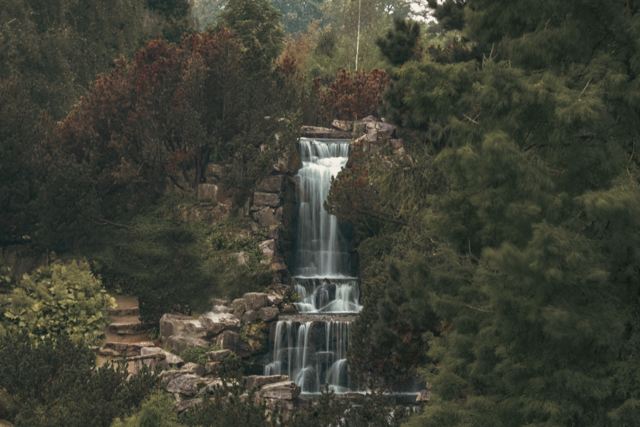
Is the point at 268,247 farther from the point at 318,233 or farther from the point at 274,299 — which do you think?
the point at 274,299

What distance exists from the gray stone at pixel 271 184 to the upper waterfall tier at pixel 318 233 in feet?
2.93

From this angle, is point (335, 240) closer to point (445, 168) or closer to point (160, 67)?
point (160, 67)

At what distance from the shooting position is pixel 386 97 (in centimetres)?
1438

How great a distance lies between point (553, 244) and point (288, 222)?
1666cm

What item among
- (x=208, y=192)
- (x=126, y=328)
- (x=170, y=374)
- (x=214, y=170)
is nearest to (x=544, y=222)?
(x=170, y=374)

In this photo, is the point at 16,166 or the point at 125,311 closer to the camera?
the point at 125,311

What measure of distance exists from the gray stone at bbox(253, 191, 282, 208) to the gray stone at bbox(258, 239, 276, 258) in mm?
1431

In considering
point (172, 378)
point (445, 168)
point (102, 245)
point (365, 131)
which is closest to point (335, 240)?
point (365, 131)

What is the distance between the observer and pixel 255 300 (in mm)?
17281

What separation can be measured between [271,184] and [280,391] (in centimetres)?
981

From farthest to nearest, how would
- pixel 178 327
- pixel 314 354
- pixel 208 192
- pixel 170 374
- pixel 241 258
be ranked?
pixel 208 192 < pixel 241 258 < pixel 178 327 < pixel 314 354 < pixel 170 374

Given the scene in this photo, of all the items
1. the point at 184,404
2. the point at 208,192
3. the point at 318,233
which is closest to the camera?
the point at 184,404

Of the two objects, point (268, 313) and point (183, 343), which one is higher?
point (268, 313)

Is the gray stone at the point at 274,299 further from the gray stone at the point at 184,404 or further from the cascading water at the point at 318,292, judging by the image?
the gray stone at the point at 184,404
